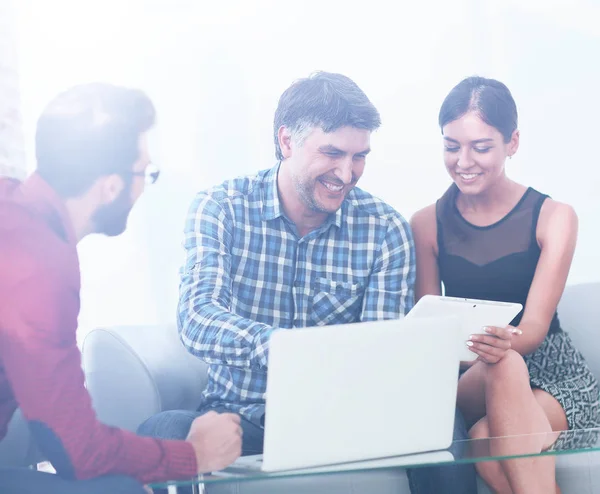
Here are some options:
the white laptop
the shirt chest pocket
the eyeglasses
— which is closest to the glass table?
the white laptop

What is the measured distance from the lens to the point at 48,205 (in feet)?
5.92

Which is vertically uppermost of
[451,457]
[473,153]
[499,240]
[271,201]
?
[473,153]

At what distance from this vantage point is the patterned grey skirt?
1.91 metres

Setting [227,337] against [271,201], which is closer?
[227,337]

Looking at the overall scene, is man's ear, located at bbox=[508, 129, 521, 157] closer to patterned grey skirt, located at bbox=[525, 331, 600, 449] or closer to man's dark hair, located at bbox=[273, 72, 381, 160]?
man's dark hair, located at bbox=[273, 72, 381, 160]

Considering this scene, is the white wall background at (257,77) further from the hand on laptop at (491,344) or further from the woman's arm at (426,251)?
the hand on laptop at (491,344)

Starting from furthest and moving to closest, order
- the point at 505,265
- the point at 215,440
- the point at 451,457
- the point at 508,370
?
the point at 505,265, the point at 508,370, the point at 215,440, the point at 451,457

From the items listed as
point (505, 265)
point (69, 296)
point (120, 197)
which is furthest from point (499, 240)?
point (69, 296)

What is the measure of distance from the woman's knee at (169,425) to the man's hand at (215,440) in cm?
Answer: 3

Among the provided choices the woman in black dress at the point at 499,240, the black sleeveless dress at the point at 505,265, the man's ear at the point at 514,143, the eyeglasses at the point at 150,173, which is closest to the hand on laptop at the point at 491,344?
the woman in black dress at the point at 499,240

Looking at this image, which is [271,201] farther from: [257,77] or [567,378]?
[567,378]

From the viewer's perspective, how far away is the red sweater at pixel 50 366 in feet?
5.33

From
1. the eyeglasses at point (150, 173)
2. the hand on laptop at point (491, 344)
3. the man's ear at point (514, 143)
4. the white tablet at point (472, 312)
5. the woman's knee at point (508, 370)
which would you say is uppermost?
the man's ear at point (514, 143)

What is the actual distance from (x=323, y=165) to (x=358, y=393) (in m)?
0.81
